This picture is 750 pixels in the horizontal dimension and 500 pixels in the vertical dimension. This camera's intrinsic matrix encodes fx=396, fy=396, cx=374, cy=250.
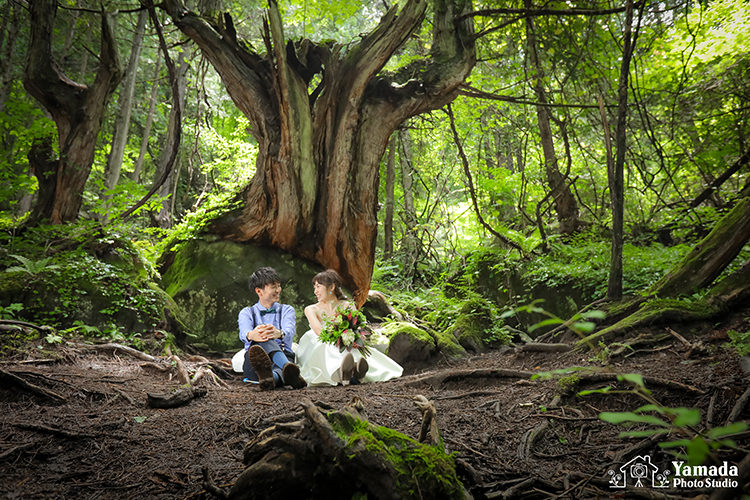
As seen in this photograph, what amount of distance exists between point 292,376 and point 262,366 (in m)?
0.35

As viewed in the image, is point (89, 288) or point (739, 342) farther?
point (89, 288)

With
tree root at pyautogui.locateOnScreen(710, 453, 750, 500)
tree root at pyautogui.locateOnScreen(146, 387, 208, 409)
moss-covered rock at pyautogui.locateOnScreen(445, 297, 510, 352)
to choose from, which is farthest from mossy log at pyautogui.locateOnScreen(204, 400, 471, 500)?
moss-covered rock at pyautogui.locateOnScreen(445, 297, 510, 352)

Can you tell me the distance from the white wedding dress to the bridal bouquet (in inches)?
5.1

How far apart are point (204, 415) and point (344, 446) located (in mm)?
1795

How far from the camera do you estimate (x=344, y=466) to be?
151cm

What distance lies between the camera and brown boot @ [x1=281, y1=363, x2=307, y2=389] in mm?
4348

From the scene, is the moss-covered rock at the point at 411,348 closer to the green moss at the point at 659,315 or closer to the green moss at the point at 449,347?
the green moss at the point at 449,347

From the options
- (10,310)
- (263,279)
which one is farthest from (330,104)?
(10,310)

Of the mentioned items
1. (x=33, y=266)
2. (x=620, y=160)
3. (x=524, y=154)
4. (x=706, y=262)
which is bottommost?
(x=33, y=266)

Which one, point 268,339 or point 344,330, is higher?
point 344,330

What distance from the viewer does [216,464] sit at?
2016 mm

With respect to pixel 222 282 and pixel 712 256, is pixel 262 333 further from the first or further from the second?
pixel 712 256

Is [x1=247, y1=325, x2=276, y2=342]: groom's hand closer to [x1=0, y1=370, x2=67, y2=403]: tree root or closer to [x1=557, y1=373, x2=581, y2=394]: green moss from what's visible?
[x1=0, y1=370, x2=67, y2=403]: tree root

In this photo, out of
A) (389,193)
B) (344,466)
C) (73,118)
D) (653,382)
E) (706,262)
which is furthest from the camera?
(389,193)
